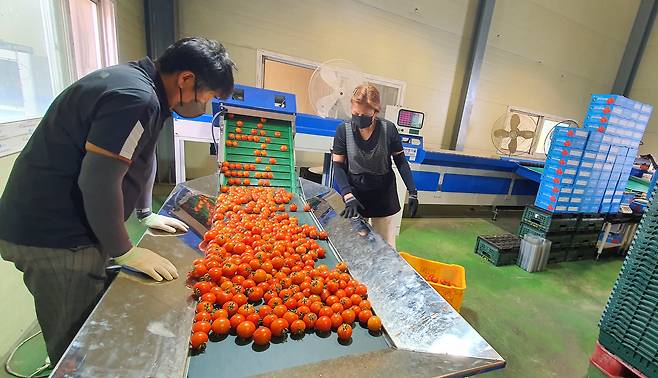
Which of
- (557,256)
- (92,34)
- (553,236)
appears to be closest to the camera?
(92,34)

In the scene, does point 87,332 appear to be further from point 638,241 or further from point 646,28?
point 646,28

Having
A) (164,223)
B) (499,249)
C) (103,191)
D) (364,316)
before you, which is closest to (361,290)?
(364,316)

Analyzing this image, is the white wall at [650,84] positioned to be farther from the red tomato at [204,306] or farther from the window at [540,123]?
the red tomato at [204,306]

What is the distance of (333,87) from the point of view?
3969mm

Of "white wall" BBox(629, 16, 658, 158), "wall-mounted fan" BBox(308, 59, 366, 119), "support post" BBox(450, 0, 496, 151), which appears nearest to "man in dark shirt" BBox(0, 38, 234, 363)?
"wall-mounted fan" BBox(308, 59, 366, 119)

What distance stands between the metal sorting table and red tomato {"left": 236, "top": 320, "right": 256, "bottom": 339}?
0.03 meters

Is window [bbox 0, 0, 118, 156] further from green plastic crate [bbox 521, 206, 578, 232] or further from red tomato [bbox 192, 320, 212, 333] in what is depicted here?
green plastic crate [bbox 521, 206, 578, 232]

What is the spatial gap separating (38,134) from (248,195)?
4.13 ft

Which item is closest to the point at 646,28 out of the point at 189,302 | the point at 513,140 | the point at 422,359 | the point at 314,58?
the point at 513,140

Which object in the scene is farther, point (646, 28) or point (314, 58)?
point (646, 28)

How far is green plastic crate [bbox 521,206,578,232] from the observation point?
362 cm

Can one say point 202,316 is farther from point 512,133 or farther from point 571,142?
point 512,133

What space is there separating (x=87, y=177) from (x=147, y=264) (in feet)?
1.31

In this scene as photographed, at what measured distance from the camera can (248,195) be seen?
2.21 meters
